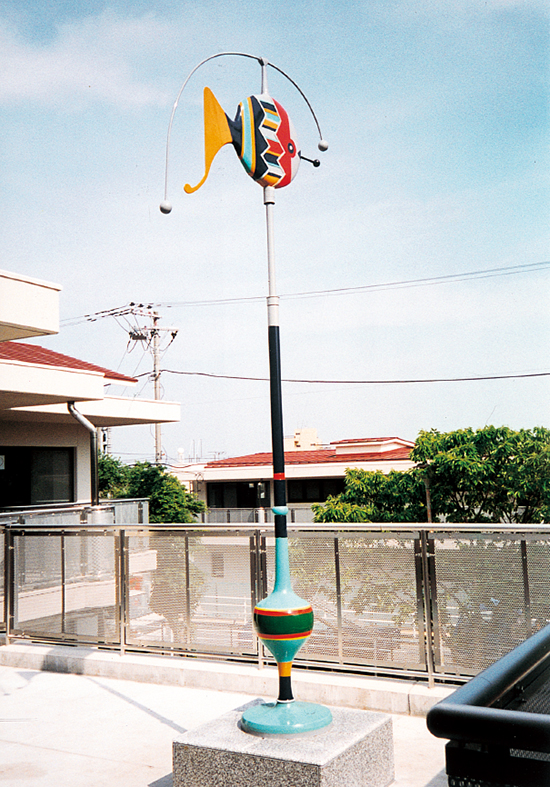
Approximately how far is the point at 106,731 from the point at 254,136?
15.2ft

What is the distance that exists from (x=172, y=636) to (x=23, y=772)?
239 centimetres

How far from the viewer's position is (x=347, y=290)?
55094 mm

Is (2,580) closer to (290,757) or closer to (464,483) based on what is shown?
(290,757)

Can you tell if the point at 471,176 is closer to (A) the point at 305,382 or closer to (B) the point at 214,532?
(A) the point at 305,382

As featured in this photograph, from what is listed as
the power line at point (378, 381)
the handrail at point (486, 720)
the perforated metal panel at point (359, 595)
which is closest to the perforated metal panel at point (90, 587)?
the perforated metal panel at point (359, 595)

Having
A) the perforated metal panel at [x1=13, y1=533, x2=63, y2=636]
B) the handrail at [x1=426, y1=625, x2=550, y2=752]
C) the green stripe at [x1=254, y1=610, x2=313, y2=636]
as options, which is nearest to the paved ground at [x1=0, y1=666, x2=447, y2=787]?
the perforated metal panel at [x1=13, y1=533, x2=63, y2=636]

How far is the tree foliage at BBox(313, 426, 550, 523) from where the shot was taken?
14781 millimetres

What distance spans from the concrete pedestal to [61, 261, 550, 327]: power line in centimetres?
4178

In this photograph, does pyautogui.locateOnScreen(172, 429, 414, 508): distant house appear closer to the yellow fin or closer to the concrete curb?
the concrete curb

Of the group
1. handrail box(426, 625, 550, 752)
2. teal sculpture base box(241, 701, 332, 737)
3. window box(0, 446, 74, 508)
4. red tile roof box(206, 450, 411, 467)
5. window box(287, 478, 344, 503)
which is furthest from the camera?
window box(287, 478, 344, 503)

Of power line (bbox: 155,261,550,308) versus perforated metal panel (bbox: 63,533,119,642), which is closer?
perforated metal panel (bbox: 63,533,119,642)

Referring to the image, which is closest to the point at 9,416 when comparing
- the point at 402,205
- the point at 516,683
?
the point at 516,683

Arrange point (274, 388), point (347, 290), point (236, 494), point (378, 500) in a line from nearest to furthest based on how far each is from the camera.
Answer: point (274, 388)
point (378, 500)
point (236, 494)
point (347, 290)

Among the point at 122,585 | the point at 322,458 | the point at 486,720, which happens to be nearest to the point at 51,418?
the point at 122,585
